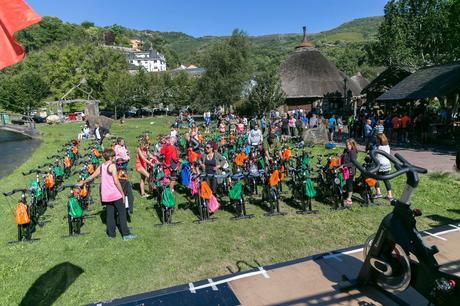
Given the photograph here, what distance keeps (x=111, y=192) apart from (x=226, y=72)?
1242 inches

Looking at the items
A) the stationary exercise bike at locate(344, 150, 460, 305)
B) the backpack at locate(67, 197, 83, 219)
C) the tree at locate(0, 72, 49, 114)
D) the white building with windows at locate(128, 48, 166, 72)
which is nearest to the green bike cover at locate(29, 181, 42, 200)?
the backpack at locate(67, 197, 83, 219)

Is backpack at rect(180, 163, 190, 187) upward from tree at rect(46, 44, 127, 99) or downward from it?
downward

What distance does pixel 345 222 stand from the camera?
7906mm

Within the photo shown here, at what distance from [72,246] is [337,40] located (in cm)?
18000

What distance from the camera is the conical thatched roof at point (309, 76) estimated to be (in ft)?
115

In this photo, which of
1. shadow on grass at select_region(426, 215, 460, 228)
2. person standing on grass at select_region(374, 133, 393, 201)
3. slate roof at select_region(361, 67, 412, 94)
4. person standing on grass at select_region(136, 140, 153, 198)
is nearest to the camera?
shadow on grass at select_region(426, 215, 460, 228)

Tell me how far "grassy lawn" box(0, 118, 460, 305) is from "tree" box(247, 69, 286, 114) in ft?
64.2

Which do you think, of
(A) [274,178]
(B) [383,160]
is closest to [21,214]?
(A) [274,178]

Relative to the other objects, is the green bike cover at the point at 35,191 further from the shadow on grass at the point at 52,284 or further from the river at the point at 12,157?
the river at the point at 12,157

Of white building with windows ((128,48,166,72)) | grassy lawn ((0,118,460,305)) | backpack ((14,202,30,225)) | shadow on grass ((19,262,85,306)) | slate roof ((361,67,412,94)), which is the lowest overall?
shadow on grass ((19,262,85,306))

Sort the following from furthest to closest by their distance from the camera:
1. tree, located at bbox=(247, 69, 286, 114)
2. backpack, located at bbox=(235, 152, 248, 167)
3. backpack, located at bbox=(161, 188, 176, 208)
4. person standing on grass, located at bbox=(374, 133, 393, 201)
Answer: tree, located at bbox=(247, 69, 286, 114)
backpack, located at bbox=(235, 152, 248, 167)
person standing on grass, located at bbox=(374, 133, 393, 201)
backpack, located at bbox=(161, 188, 176, 208)

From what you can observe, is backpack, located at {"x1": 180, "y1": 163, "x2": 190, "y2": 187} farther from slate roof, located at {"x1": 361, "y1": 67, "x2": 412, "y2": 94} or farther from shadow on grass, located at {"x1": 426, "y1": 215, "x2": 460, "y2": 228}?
slate roof, located at {"x1": 361, "y1": 67, "x2": 412, "y2": 94}

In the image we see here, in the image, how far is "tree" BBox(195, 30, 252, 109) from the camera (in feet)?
120

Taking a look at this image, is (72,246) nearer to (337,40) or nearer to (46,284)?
(46,284)
